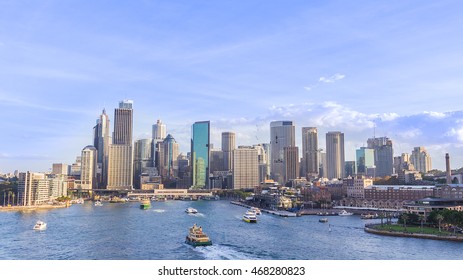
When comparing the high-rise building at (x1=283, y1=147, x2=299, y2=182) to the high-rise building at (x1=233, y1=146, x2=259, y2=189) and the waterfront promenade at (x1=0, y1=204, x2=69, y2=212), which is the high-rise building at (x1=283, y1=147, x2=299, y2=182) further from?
the waterfront promenade at (x1=0, y1=204, x2=69, y2=212)

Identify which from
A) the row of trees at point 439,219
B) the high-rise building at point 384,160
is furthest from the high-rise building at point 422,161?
the row of trees at point 439,219

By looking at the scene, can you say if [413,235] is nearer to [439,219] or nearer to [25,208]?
[439,219]

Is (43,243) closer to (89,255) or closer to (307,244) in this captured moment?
(89,255)

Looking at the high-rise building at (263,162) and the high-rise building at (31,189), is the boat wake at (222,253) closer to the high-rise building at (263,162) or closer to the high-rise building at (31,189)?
the high-rise building at (31,189)

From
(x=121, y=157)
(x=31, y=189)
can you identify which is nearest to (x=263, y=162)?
(x=121, y=157)

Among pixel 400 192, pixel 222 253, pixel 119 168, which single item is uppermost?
pixel 119 168

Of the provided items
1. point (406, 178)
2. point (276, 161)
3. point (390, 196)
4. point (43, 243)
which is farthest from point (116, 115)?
point (43, 243)
